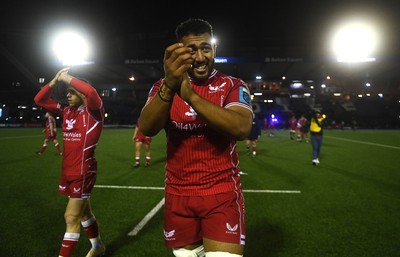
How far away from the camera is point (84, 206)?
3.66m

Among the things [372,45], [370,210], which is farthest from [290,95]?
[370,210]

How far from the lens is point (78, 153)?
3723 mm

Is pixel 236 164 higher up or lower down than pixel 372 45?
lower down

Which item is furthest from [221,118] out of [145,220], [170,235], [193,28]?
[145,220]

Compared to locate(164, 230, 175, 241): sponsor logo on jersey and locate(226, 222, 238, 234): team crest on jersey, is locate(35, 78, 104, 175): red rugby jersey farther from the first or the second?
locate(226, 222, 238, 234): team crest on jersey

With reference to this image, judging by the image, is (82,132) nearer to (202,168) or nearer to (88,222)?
(88,222)

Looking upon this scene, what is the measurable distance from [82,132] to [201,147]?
221 centimetres

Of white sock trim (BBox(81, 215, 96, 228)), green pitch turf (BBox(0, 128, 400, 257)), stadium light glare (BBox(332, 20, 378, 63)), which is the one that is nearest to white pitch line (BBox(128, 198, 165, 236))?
green pitch turf (BBox(0, 128, 400, 257))

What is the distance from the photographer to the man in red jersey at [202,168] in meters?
2.01

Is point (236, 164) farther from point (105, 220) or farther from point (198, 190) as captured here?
point (105, 220)

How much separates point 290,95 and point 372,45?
90.9 ft

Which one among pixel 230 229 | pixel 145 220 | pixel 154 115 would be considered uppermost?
pixel 154 115

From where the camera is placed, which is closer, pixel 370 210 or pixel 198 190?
pixel 198 190

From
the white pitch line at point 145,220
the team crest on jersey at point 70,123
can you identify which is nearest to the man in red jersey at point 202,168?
the team crest on jersey at point 70,123
